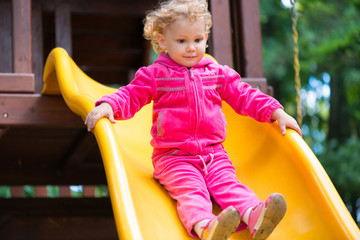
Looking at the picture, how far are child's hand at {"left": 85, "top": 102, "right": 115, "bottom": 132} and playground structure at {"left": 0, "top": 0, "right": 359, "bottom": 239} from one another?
1.6 inches

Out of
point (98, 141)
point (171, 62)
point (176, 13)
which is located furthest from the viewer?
point (171, 62)

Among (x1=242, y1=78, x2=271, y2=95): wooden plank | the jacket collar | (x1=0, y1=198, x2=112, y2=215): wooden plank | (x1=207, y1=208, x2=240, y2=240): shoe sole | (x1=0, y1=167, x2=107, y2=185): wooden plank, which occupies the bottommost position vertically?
(x1=0, y1=198, x2=112, y2=215): wooden plank

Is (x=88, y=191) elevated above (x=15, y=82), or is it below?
below

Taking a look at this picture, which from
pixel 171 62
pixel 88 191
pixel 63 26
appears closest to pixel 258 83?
pixel 171 62

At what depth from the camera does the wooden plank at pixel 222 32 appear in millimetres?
3617

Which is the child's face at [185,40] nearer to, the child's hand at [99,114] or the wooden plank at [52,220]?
the child's hand at [99,114]

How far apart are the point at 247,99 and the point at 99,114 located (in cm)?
74

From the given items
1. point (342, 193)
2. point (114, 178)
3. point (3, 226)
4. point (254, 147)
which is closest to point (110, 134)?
point (114, 178)

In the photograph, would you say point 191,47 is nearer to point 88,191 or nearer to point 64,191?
point 64,191

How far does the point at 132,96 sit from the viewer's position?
2.56 m

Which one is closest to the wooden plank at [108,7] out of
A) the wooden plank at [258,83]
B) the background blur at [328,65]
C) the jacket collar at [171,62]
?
the wooden plank at [258,83]

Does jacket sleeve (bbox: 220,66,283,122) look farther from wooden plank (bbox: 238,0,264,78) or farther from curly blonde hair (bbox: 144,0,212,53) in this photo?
wooden plank (bbox: 238,0,264,78)

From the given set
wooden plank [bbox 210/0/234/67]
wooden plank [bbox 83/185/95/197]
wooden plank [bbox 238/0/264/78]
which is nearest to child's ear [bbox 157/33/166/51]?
wooden plank [bbox 210/0/234/67]

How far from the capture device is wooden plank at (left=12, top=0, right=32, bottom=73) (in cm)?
349
